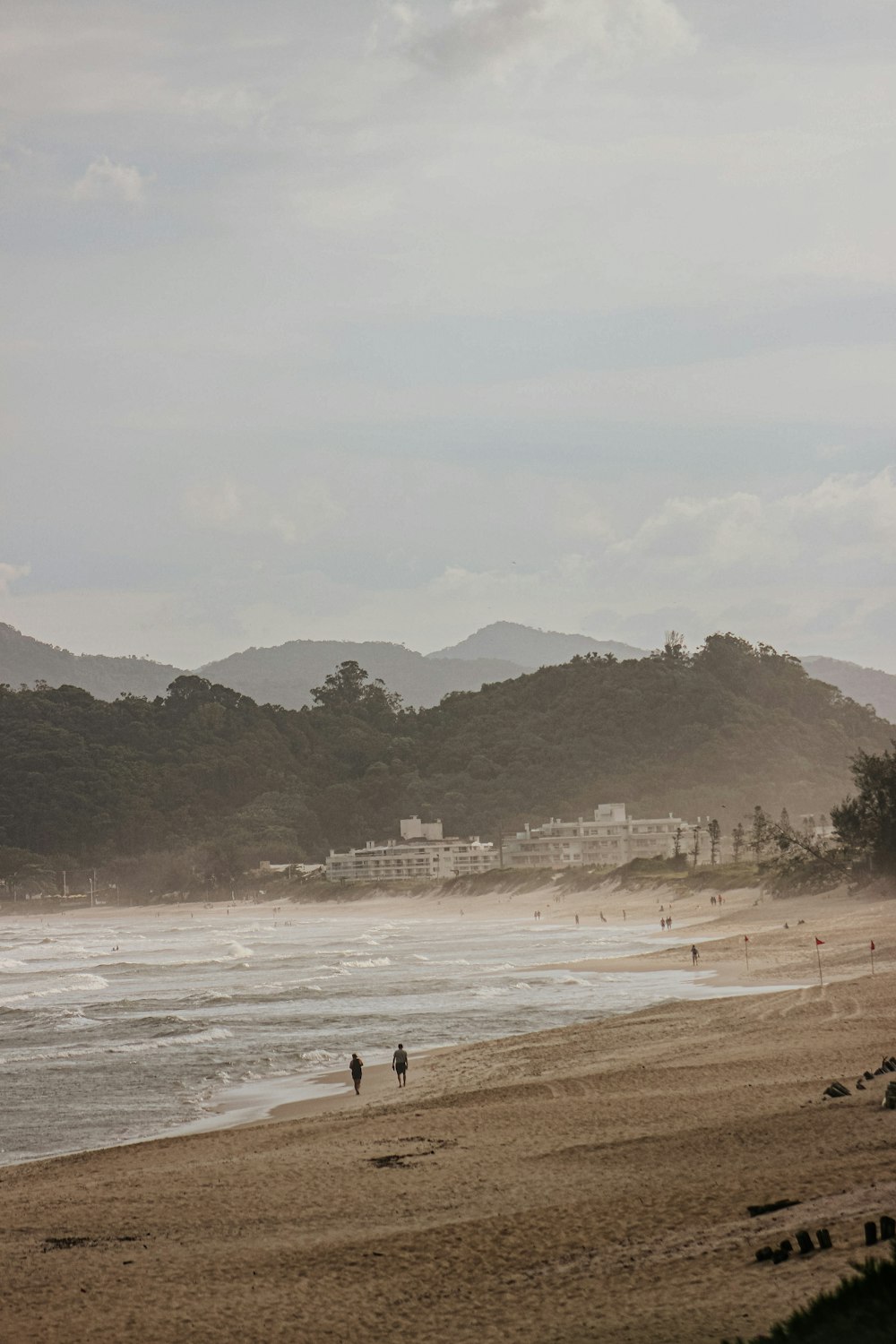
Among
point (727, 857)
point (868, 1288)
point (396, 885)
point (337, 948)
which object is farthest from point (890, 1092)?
point (396, 885)

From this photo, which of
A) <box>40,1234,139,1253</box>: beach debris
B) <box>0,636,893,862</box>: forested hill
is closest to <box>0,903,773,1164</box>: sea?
<box>40,1234,139,1253</box>: beach debris

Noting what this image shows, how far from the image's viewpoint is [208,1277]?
11.5 meters

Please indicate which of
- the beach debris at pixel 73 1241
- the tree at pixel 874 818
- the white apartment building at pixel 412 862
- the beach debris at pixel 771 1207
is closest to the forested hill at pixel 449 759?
the white apartment building at pixel 412 862

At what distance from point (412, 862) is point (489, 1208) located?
123 m

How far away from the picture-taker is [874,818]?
5872 centimetres

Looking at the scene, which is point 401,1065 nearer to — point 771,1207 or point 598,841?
point 771,1207

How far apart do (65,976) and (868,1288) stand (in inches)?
1926

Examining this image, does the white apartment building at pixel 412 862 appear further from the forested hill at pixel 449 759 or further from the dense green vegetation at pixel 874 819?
the dense green vegetation at pixel 874 819

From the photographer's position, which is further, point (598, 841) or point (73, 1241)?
point (598, 841)

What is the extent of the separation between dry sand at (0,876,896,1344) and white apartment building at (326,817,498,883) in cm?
11030

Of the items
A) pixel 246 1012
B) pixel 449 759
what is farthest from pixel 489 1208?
pixel 449 759

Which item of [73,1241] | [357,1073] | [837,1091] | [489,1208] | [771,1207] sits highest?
[771,1207]

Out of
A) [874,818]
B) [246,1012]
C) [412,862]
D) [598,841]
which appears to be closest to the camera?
[246,1012]

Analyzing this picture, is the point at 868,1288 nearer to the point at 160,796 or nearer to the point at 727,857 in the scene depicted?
the point at 727,857
